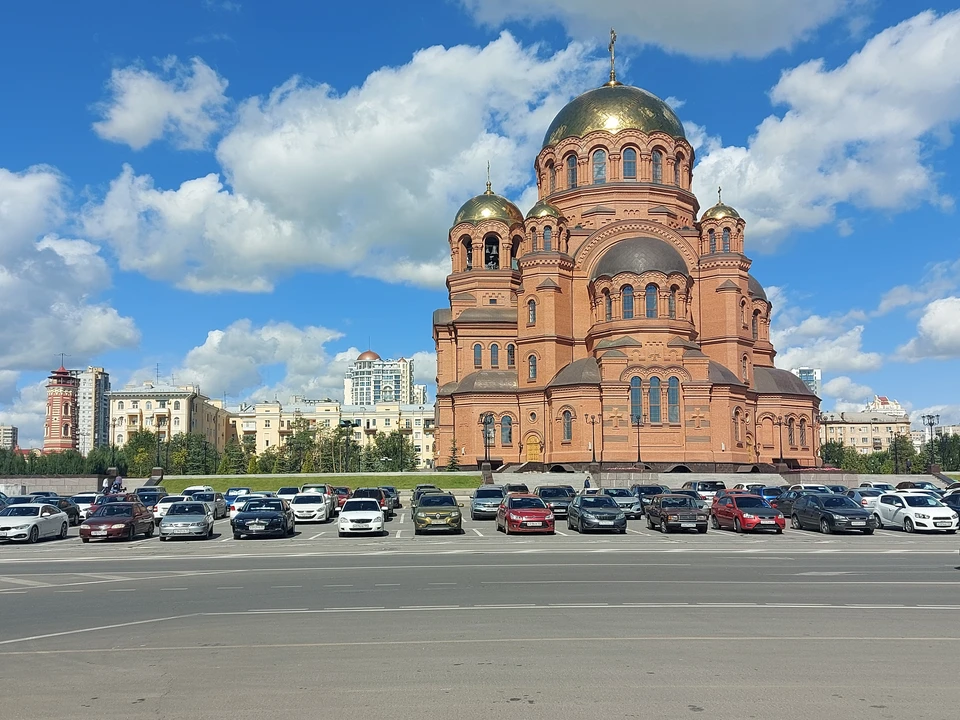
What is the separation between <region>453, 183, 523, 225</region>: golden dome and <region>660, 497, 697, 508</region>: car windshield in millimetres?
44416

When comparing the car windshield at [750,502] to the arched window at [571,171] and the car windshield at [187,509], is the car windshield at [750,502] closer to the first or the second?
the car windshield at [187,509]

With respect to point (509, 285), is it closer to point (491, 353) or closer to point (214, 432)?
point (491, 353)

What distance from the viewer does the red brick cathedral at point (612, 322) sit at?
60.7 meters

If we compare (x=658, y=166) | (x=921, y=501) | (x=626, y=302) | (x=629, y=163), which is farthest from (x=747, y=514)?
(x=658, y=166)

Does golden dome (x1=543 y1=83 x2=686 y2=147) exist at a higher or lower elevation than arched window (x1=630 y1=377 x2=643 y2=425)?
higher

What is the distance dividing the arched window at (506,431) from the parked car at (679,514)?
34999mm

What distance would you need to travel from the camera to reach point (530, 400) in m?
66.2

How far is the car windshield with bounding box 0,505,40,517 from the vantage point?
97.3ft

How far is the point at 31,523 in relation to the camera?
29.2 metres

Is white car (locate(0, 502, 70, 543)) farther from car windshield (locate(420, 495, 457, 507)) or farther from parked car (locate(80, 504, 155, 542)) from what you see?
car windshield (locate(420, 495, 457, 507))

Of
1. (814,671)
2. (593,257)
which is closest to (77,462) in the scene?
(593,257)

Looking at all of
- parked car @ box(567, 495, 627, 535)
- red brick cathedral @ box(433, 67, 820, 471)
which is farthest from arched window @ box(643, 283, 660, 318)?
parked car @ box(567, 495, 627, 535)

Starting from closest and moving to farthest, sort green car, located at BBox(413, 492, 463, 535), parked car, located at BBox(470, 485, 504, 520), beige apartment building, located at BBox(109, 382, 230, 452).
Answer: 1. green car, located at BBox(413, 492, 463, 535)
2. parked car, located at BBox(470, 485, 504, 520)
3. beige apartment building, located at BBox(109, 382, 230, 452)

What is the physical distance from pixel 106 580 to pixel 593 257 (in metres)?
53.5
